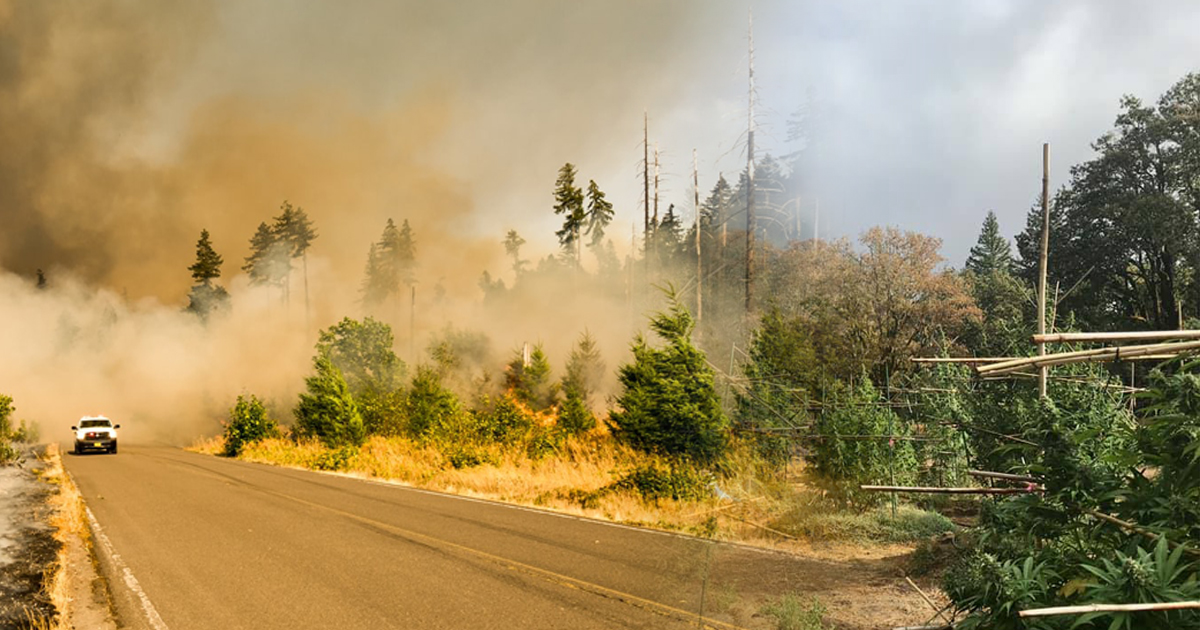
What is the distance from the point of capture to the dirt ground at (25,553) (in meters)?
7.74

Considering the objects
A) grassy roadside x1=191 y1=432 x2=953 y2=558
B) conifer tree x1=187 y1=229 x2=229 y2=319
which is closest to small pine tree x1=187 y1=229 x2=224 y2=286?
conifer tree x1=187 y1=229 x2=229 y2=319

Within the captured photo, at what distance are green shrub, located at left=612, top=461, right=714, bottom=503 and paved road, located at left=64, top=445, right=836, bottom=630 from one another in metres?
2.48

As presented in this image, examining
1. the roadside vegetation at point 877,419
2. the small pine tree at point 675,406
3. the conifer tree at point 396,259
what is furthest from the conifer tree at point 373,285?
the small pine tree at point 675,406

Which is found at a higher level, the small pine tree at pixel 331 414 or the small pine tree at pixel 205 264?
the small pine tree at pixel 205 264

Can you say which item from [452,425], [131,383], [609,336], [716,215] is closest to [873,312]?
[452,425]

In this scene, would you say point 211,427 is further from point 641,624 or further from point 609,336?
point 641,624

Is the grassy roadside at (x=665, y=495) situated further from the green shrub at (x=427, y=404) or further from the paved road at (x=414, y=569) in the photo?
the green shrub at (x=427, y=404)

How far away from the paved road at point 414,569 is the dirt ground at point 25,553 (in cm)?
84

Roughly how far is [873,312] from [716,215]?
5153 centimetres

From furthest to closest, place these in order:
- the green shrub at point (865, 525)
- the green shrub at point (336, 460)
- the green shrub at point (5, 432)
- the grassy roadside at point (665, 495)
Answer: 1. the green shrub at point (336, 460)
2. the green shrub at point (5, 432)
3. the grassy roadside at point (665, 495)
4. the green shrub at point (865, 525)

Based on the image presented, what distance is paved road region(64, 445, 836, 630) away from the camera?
24.3 feet

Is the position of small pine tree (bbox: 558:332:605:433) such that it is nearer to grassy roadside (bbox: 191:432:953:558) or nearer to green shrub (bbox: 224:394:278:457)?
grassy roadside (bbox: 191:432:953:558)

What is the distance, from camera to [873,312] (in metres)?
36.7

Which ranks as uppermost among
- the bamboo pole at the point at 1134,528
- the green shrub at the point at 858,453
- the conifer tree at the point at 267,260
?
the conifer tree at the point at 267,260
